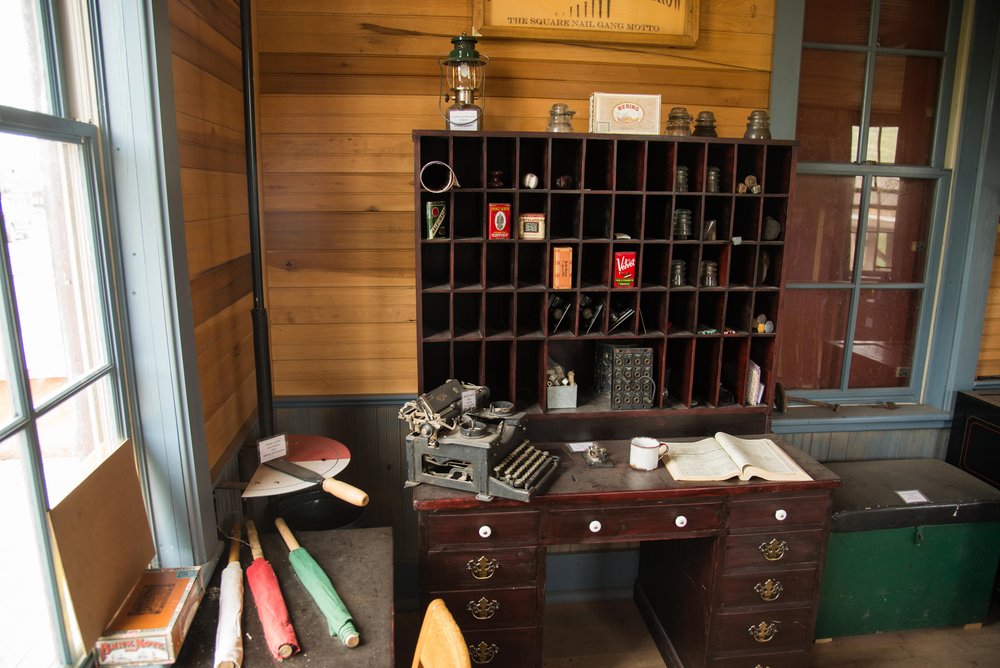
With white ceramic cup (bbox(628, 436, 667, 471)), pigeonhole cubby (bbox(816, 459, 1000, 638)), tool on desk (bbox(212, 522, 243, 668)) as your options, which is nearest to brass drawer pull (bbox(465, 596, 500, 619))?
white ceramic cup (bbox(628, 436, 667, 471))

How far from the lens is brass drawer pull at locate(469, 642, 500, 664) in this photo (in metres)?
2.42

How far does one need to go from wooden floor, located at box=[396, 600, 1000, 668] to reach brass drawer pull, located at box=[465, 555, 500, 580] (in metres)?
0.69

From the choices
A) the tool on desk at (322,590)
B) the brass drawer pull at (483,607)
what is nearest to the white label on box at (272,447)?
the tool on desk at (322,590)

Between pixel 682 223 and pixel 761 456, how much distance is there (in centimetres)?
93

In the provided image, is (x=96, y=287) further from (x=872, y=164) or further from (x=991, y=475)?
(x=991, y=475)

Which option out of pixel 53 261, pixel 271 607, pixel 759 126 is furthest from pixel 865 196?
pixel 53 261

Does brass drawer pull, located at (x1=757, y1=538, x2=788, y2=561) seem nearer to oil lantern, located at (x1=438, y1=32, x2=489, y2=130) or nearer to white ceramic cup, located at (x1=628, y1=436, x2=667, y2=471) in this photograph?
white ceramic cup, located at (x1=628, y1=436, x2=667, y2=471)

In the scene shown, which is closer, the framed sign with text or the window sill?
the framed sign with text

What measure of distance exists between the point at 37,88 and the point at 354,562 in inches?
58.8

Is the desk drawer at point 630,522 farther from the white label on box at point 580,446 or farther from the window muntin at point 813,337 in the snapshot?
the window muntin at point 813,337

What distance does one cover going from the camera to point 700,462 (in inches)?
99.0

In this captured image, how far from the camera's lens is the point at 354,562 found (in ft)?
6.93

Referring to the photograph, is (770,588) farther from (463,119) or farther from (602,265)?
(463,119)

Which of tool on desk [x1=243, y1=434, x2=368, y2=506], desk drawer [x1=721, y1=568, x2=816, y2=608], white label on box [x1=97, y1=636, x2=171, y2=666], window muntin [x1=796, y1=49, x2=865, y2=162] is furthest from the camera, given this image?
window muntin [x1=796, y1=49, x2=865, y2=162]
